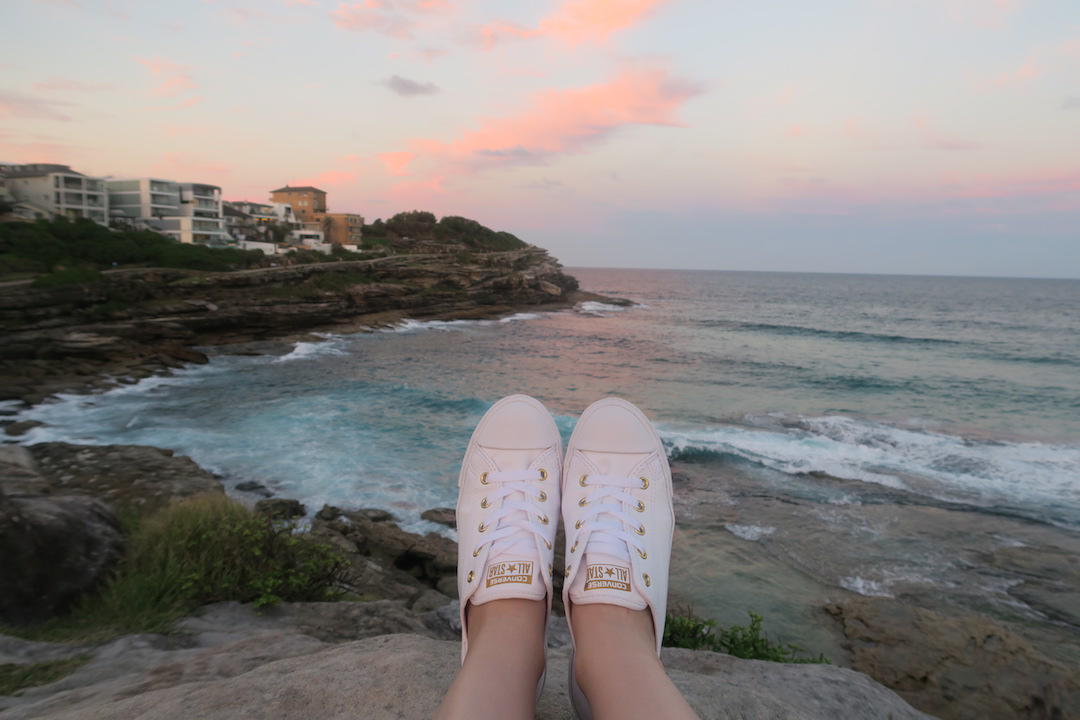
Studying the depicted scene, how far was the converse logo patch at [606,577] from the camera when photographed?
201cm

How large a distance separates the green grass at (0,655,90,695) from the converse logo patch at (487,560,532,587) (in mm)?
1608

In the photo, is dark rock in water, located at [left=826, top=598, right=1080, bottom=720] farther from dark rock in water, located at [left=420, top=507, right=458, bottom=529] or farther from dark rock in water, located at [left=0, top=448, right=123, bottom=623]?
dark rock in water, located at [left=0, top=448, right=123, bottom=623]

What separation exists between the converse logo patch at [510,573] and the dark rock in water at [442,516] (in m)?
5.03

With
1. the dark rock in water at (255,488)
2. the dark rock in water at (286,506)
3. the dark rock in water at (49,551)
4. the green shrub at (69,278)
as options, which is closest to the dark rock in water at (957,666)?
the dark rock in water at (49,551)

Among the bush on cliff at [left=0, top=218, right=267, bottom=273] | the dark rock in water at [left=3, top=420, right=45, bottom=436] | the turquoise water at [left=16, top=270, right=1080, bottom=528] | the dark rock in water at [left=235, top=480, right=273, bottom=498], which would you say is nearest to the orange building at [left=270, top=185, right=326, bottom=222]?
the bush on cliff at [left=0, top=218, right=267, bottom=273]

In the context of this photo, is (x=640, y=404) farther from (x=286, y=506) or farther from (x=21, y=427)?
(x=21, y=427)

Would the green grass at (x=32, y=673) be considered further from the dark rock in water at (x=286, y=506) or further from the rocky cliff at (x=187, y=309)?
the rocky cliff at (x=187, y=309)

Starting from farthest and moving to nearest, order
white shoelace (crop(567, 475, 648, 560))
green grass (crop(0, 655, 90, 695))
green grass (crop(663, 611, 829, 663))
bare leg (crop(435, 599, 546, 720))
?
green grass (crop(663, 611, 829, 663)) → white shoelace (crop(567, 475, 648, 560)) → green grass (crop(0, 655, 90, 695)) → bare leg (crop(435, 599, 546, 720))

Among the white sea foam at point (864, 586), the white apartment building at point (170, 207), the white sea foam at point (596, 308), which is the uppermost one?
the white apartment building at point (170, 207)

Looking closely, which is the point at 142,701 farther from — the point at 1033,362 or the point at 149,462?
the point at 1033,362

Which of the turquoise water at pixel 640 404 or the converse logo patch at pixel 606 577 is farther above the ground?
the converse logo patch at pixel 606 577

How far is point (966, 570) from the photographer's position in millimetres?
6316

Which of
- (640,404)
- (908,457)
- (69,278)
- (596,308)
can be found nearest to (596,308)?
(596,308)

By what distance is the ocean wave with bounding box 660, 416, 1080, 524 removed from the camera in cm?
864
